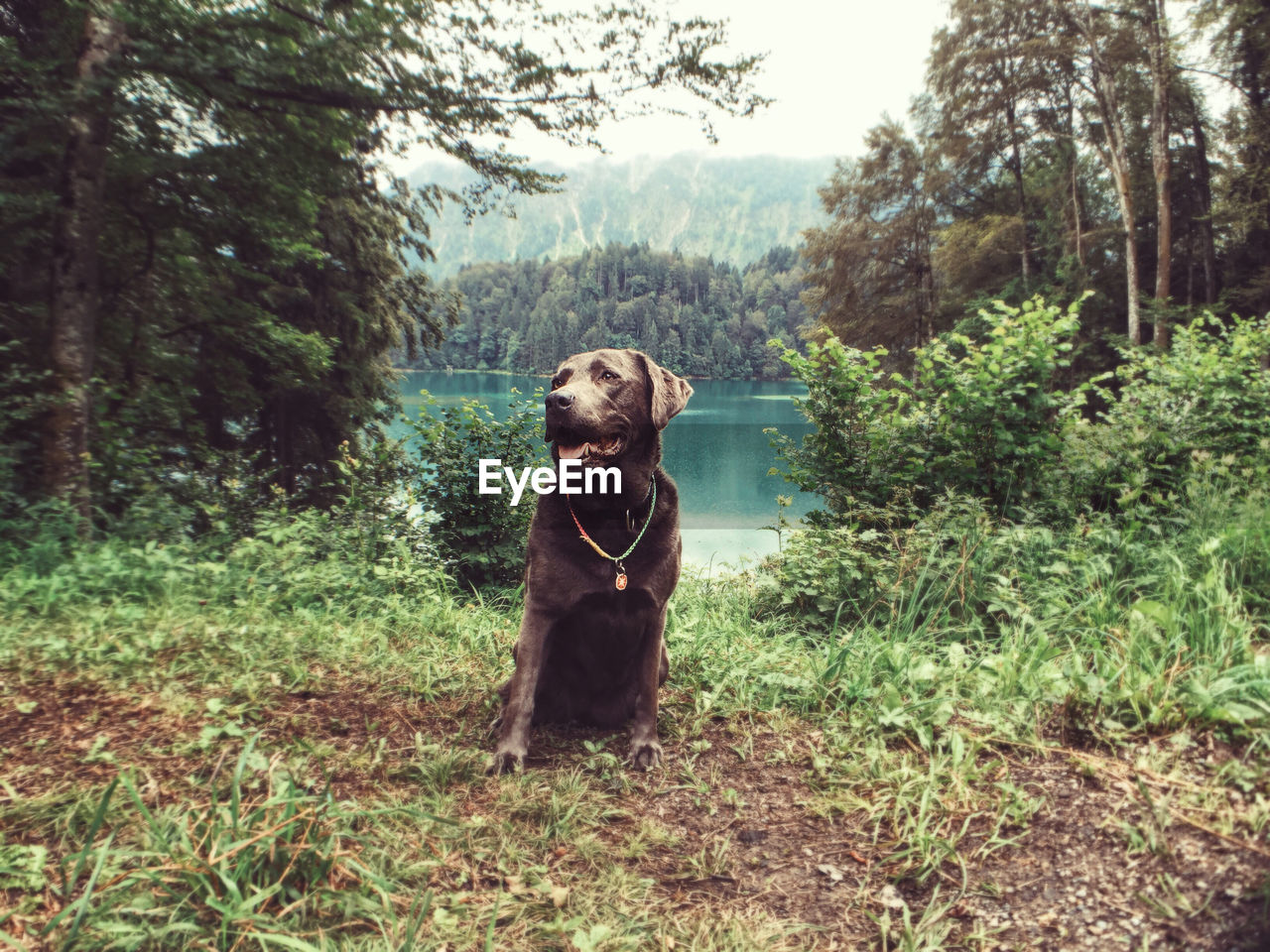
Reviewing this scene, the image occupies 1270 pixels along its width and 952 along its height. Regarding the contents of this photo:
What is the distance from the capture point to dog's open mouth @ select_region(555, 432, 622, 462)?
8.44ft

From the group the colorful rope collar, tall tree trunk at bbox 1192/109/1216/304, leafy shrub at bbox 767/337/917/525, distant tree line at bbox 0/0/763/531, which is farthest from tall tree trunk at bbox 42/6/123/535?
tall tree trunk at bbox 1192/109/1216/304

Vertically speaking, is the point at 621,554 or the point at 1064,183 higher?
the point at 1064,183

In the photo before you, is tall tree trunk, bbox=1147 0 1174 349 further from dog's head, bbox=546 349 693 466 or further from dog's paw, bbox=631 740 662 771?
dog's paw, bbox=631 740 662 771

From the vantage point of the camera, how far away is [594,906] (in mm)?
1979

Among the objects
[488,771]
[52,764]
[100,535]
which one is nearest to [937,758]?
[488,771]

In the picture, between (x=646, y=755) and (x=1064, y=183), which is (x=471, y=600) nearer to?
(x=646, y=755)

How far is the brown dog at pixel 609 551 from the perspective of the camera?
2.64m

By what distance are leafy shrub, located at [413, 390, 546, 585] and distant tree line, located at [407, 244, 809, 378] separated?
6233cm

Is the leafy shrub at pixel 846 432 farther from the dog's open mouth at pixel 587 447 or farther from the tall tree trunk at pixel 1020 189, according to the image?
the tall tree trunk at pixel 1020 189

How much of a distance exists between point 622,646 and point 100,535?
5.52m

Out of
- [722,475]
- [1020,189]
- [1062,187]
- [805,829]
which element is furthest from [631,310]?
[805,829]

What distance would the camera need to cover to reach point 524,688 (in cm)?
273

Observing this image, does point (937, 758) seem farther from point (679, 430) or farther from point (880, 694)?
point (679, 430)

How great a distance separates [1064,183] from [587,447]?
77.9 ft
